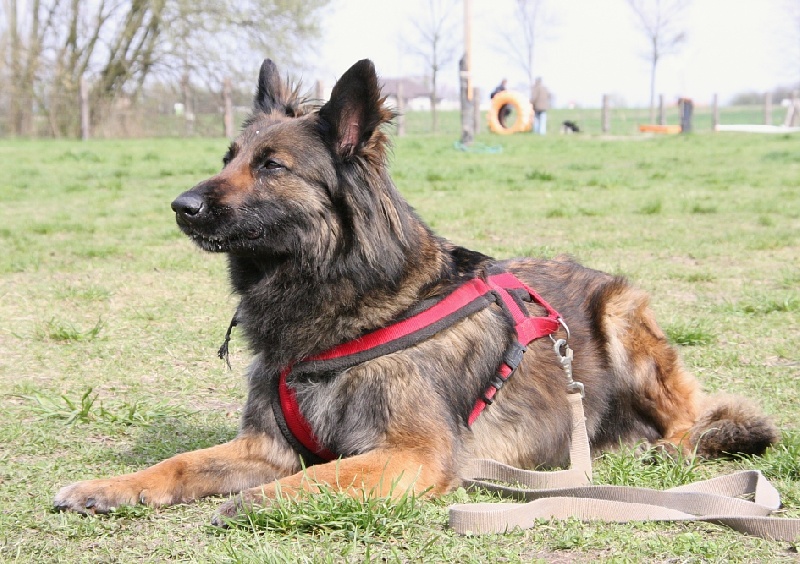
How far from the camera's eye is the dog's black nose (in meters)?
3.57

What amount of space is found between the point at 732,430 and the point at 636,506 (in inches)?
45.0

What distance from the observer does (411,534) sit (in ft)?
10.5

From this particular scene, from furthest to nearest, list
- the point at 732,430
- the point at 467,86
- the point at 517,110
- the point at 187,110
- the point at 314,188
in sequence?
the point at 517,110
the point at 187,110
the point at 467,86
the point at 732,430
the point at 314,188

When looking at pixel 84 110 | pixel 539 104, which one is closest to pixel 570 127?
pixel 539 104

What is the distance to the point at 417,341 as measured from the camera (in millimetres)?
3715

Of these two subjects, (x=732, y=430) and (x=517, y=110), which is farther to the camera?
(x=517, y=110)

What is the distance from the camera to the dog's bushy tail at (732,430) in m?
4.12

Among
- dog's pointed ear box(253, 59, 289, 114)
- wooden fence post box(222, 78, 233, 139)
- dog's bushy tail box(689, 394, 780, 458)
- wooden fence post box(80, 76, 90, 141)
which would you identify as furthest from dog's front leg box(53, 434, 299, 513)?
wooden fence post box(80, 76, 90, 141)

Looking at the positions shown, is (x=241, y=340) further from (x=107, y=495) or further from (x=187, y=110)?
(x=187, y=110)

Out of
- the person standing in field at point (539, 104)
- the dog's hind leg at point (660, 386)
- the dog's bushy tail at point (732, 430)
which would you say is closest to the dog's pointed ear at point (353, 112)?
the dog's hind leg at point (660, 386)

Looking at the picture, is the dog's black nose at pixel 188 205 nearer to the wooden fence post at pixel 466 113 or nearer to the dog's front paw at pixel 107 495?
the dog's front paw at pixel 107 495

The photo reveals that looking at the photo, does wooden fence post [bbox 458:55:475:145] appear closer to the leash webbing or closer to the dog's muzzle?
the dog's muzzle

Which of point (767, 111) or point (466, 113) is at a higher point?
point (767, 111)

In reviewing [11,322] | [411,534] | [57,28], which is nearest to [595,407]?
[411,534]
